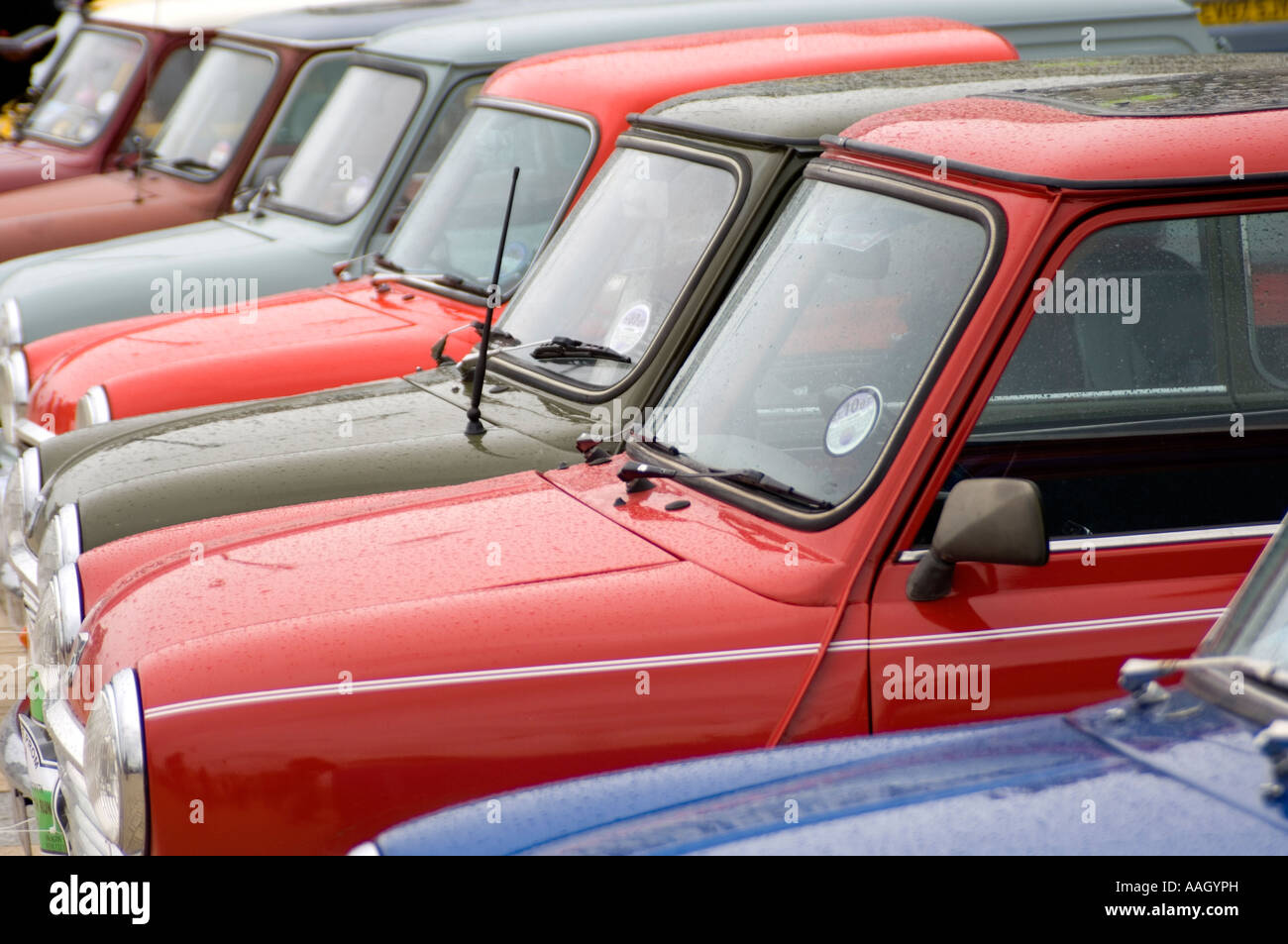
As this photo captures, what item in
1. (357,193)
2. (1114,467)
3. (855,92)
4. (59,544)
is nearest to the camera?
(1114,467)

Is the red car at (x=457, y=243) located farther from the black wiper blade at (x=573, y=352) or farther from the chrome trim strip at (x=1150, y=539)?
the chrome trim strip at (x=1150, y=539)

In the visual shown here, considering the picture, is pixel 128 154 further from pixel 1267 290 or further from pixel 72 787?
pixel 1267 290

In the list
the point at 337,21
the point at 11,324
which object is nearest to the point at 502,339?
the point at 11,324

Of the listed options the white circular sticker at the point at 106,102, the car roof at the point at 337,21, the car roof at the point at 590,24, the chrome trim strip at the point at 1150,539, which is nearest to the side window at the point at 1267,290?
the chrome trim strip at the point at 1150,539

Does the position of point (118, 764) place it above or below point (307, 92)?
below

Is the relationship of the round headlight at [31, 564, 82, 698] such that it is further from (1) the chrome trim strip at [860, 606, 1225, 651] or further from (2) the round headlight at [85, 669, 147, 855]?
(1) the chrome trim strip at [860, 606, 1225, 651]

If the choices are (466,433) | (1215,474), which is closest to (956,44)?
(466,433)

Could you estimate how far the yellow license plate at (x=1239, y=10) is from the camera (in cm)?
1142

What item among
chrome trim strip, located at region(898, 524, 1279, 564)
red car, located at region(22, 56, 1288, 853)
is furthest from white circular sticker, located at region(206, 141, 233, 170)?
chrome trim strip, located at region(898, 524, 1279, 564)

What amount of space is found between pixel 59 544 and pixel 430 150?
328cm

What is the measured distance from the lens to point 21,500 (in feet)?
15.7

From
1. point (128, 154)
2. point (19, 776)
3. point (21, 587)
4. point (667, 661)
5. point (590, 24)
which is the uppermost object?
point (590, 24)

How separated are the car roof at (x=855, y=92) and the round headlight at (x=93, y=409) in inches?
83.2
